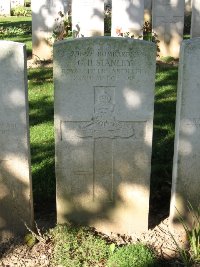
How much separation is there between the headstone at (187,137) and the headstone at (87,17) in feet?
22.7

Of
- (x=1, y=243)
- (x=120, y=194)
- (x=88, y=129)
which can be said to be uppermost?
(x=88, y=129)

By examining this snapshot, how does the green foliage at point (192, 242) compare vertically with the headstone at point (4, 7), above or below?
below

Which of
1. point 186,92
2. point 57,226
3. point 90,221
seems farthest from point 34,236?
point 186,92

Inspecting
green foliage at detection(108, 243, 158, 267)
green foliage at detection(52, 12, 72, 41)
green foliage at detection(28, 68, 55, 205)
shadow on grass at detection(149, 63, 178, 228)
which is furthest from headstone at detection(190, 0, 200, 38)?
green foliage at detection(108, 243, 158, 267)

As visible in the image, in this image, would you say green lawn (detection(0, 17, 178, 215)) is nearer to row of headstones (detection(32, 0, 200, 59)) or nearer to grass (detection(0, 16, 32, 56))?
row of headstones (detection(32, 0, 200, 59))

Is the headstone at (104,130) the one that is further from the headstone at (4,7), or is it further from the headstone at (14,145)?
the headstone at (4,7)

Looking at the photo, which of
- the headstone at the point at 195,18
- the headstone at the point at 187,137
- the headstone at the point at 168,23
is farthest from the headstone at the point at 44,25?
the headstone at the point at 187,137

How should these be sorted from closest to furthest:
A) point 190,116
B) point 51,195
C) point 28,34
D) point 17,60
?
point 17,60, point 190,116, point 51,195, point 28,34

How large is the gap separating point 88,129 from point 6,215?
3.52 ft

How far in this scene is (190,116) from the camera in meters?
3.98

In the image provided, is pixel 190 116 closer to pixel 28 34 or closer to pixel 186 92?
pixel 186 92

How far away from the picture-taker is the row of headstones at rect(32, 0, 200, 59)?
10578mm

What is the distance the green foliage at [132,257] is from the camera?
146 inches

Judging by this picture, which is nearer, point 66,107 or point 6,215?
point 66,107
